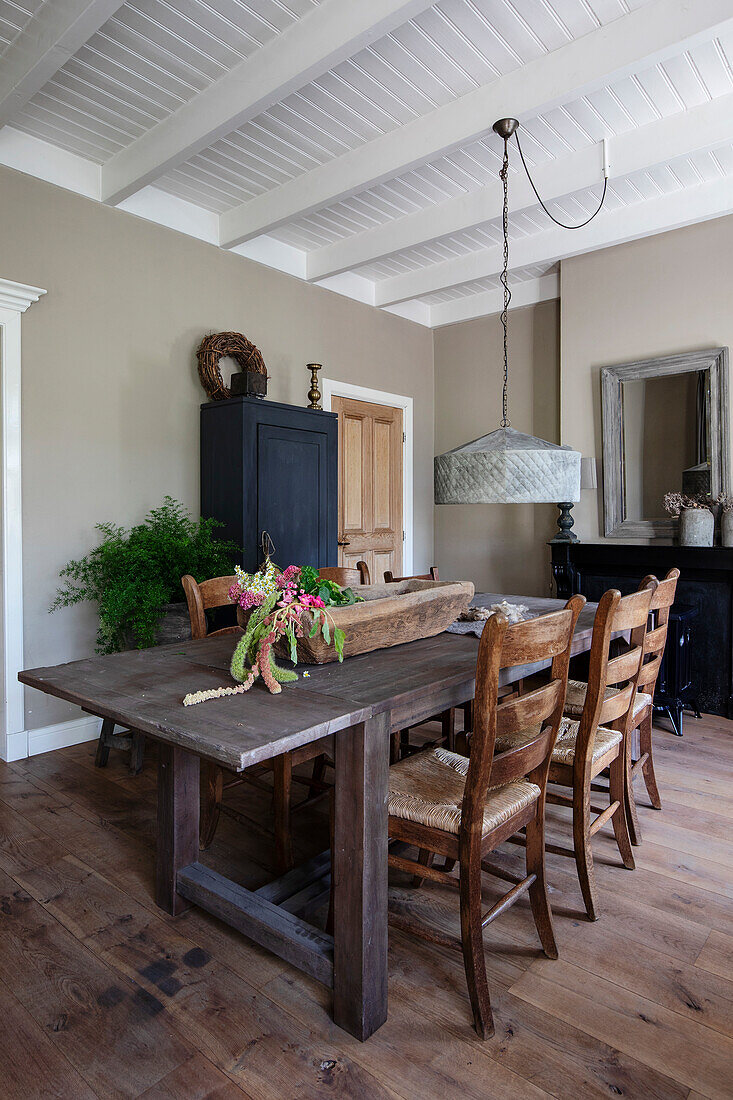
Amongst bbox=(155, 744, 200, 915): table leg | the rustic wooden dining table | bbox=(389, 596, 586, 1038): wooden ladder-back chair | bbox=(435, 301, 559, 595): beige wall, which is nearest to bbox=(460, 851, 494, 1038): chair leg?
bbox=(389, 596, 586, 1038): wooden ladder-back chair

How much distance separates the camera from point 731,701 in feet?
12.4

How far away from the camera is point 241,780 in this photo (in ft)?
7.79

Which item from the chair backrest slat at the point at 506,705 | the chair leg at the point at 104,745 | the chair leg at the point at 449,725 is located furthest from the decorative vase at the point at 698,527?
the chair leg at the point at 104,745

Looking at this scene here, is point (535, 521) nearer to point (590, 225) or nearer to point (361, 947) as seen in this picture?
point (590, 225)

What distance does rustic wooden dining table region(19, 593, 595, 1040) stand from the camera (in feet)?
4.38

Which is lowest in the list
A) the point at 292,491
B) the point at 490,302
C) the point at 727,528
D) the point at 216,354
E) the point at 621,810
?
the point at 621,810

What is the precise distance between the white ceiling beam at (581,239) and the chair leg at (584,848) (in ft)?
11.2

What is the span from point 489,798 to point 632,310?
3.70 meters

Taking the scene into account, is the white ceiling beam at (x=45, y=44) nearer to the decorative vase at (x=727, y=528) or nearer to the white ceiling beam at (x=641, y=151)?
the white ceiling beam at (x=641, y=151)

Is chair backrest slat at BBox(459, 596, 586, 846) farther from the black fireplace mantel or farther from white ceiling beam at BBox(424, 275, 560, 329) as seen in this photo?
white ceiling beam at BBox(424, 275, 560, 329)

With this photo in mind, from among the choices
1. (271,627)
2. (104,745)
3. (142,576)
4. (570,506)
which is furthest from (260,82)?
(570,506)

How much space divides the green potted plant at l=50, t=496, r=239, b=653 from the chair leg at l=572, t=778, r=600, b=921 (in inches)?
77.5

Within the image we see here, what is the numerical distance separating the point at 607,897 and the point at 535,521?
3.39 meters

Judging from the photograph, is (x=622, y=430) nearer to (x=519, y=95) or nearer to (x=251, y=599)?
(x=519, y=95)
